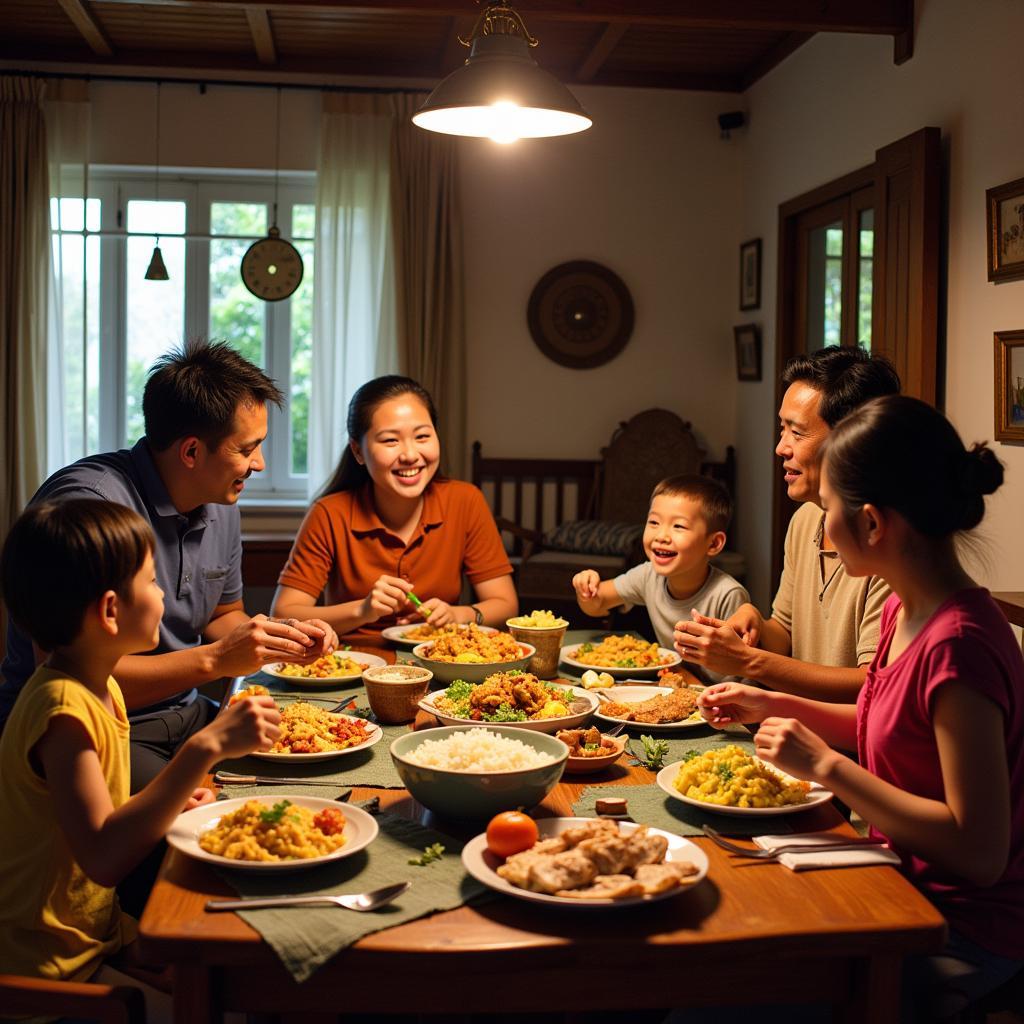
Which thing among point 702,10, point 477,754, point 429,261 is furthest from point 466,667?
point 429,261

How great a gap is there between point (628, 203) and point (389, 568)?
387 centimetres

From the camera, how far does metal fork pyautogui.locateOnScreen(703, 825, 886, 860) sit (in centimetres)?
142

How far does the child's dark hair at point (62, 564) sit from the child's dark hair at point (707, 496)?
146 centimetres

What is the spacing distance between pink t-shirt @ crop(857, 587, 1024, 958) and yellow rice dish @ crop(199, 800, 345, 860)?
75 cm

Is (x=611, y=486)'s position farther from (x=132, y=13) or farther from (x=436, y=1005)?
(x=436, y=1005)

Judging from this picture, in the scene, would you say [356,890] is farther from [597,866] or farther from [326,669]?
[326,669]

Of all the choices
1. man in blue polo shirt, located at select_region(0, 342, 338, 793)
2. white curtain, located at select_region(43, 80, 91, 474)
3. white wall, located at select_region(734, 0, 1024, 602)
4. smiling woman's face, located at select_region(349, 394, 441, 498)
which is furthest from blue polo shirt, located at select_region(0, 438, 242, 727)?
white curtain, located at select_region(43, 80, 91, 474)

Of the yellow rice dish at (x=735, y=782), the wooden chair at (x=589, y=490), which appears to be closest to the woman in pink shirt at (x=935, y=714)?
the yellow rice dish at (x=735, y=782)

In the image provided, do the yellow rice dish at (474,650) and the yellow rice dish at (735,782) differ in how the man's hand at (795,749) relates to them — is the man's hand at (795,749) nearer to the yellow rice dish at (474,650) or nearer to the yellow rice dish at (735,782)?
the yellow rice dish at (735,782)

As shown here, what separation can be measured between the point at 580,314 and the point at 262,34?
2.16 meters

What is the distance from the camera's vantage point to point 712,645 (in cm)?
197

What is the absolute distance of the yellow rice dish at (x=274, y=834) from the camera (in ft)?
4.36

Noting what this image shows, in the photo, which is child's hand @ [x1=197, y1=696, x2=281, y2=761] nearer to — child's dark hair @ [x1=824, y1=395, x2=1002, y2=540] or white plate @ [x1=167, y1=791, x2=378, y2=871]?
white plate @ [x1=167, y1=791, x2=378, y2=871]

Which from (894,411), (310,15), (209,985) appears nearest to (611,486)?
(310,15)
